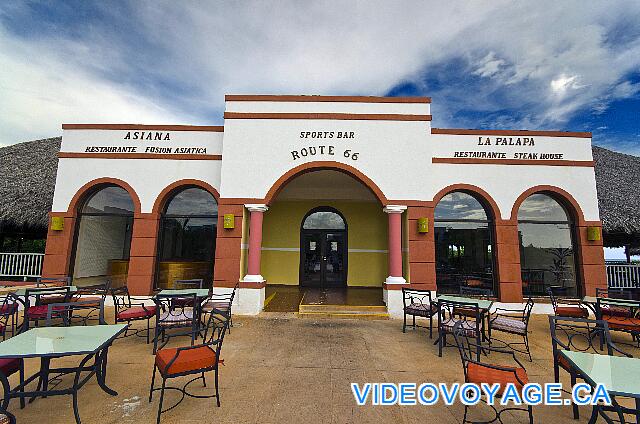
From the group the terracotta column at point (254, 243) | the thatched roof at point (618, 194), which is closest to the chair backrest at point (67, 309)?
the terracotta column at point (254, 243)

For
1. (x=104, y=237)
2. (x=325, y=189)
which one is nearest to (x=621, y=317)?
(x=325, y=189)

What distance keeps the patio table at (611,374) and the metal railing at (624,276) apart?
8467 millimetres

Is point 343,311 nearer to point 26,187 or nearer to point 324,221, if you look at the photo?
point 324,221

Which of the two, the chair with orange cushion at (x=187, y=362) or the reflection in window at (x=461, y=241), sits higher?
the reflection in window at (x=461, y=241)

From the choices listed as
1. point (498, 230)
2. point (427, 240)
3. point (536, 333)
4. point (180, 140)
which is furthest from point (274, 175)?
point (536, 333)

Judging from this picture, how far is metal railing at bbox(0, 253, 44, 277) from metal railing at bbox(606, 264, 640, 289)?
1761cm

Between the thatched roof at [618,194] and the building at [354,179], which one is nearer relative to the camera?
the building at [354,179]

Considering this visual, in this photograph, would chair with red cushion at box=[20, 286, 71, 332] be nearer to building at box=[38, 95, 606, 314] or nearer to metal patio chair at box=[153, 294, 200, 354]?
metal patio chair at box=[153, 294, 200, 354]

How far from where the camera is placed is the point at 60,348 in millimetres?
2879

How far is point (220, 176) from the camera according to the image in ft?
27.6

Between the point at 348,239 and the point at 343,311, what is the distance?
4260 mm

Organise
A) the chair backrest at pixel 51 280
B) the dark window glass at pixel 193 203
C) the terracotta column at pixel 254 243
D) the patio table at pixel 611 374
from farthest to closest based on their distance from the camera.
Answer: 1. the dark window glass at pixel 193 203
2. the terracotta column at pixel 254 243
3. the chair backrest at pixel 51 280
4. the patio table at pixel 611 374

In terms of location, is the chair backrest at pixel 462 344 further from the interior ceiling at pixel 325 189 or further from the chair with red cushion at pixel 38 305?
the interior ceiling at pixel 325 189

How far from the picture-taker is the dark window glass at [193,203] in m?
8.75
